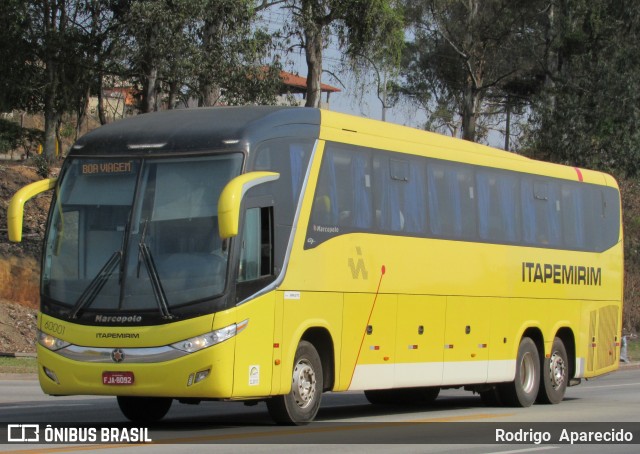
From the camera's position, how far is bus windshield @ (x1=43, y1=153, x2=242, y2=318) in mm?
13711

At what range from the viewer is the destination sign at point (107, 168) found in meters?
14.4

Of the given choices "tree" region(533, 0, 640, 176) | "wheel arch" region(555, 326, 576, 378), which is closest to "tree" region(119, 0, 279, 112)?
"wheel arch" region(555, 326, 576, 378)

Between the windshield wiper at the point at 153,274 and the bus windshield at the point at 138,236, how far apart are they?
1 cm

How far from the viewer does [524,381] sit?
67.3ft

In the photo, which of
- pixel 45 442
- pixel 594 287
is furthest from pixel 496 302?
pixel 45 442

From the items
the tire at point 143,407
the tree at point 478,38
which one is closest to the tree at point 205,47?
the tire at point 143,407

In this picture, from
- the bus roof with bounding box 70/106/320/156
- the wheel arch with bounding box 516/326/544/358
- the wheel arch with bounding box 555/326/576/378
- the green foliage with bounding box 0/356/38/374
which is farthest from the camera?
the green foliage with bounding box 0/356/38/374

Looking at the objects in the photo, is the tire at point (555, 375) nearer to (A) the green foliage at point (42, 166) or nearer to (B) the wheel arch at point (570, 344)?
(B) the wheel arch at point (570, 344)

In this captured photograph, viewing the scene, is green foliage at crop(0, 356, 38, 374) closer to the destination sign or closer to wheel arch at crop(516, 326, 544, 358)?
wheel arch at crop(516, 326, 544, 358)

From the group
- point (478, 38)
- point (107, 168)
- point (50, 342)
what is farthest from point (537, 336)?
point (478, 38)

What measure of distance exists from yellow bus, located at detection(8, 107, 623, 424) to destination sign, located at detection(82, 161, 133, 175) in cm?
2

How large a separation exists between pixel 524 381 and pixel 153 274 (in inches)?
350

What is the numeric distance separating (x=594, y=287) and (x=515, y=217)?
3.28 meters

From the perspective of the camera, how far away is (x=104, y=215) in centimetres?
1422
